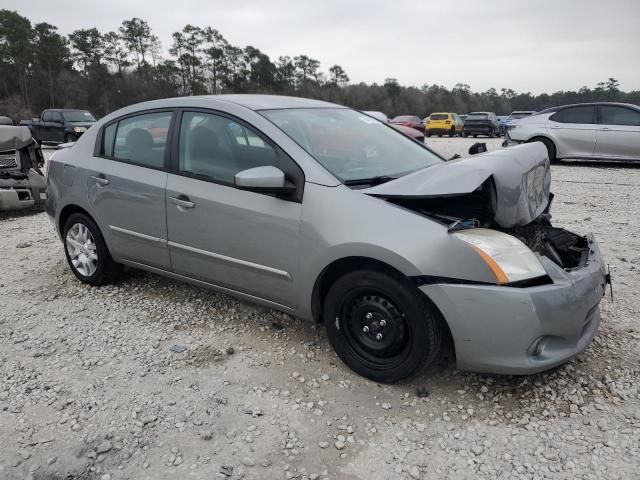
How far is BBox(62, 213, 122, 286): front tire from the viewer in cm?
416

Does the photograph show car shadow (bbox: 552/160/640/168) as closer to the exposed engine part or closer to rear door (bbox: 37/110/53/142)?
the exposed engine part

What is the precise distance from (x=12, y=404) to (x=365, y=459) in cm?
194

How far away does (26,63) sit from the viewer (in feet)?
153

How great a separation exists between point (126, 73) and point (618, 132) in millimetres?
53905

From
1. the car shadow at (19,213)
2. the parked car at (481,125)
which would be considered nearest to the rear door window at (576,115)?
the car shadow at (19,213)

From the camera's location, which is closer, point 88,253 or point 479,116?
point 88,253

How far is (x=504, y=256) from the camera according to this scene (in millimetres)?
2457

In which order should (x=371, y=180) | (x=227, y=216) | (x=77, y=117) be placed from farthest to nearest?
(x=77, y=117), (x=227, y=216), (x=371, y=180)

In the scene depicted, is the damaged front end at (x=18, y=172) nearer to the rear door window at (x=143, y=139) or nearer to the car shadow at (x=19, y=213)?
the car shadow at (x=19, y=213)

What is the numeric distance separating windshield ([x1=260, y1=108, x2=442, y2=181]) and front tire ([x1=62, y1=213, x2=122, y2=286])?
76.7 inches

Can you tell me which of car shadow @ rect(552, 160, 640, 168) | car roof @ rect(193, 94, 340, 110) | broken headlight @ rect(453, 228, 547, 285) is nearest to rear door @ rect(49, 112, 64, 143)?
car shadow @ rect(552, 160, 640, 168)

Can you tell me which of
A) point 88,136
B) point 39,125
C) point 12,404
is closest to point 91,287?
point 88,136

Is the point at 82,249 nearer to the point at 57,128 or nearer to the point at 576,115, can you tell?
the point at 576,115

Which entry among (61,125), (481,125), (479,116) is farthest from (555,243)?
(479,116)
